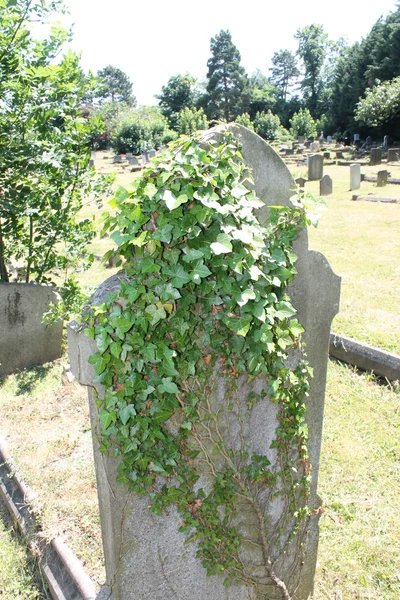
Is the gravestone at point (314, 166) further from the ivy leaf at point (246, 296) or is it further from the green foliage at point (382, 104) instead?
the ivy leaf at point (246, 296)

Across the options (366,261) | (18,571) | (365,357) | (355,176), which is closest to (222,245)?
(18,571)

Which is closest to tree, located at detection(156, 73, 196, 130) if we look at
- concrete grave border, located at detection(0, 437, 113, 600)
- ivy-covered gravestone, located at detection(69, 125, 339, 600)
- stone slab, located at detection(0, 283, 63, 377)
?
stone slab, located at detection(0, 283, 63, 377)

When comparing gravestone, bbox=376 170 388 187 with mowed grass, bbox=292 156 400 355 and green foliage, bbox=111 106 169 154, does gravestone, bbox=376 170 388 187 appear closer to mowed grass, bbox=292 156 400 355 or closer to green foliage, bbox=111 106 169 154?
mowed grass, bbox=292 156 400 355

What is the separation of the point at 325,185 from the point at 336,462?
Answer: 45.8 feet

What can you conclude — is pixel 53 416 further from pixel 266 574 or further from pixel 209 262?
pixel 209 262

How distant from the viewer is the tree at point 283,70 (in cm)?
8300

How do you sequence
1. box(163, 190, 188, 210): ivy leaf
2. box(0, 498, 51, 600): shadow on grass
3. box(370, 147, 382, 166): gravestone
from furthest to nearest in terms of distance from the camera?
1. box(370, 147, 382, 166): gravestone
2. box(0, 498, 51, 600): shadow on grass
3. box(163, 190, 188, 210): ivy leaf

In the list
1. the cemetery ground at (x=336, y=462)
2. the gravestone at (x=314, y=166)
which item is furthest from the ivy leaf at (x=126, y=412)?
the gravestone at (x=314, y=166)

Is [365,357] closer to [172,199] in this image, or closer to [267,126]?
[172,199]

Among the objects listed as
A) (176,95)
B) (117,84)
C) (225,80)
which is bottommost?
(176,95)

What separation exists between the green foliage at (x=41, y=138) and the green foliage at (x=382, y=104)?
32801 mm

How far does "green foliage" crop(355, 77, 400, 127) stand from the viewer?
32594 millimetres

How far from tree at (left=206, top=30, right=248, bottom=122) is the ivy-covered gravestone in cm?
6531

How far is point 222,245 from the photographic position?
64.1 inches
